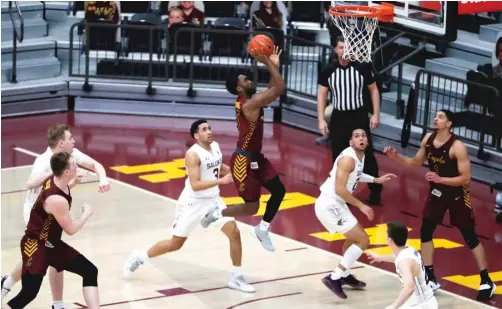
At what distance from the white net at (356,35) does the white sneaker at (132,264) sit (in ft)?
11.6

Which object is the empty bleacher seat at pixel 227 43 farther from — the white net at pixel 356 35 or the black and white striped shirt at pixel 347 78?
the white net at pixel 356 35

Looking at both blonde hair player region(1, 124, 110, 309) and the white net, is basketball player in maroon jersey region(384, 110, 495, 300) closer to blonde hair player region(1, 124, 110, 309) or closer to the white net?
the white net

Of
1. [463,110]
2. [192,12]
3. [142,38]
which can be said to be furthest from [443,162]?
[142,38]

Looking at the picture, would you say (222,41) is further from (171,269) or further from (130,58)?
(171,269)

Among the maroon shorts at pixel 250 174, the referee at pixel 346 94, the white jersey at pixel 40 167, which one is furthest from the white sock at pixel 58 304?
the referee at pixel 346 94

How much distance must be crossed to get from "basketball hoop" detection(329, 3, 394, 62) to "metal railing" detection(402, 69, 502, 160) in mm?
2192

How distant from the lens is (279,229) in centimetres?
1362

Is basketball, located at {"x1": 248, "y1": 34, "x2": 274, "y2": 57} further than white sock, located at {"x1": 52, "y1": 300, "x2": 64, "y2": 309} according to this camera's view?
Yes

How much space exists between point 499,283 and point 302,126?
21.9 feet

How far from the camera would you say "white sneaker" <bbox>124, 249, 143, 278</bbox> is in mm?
11672

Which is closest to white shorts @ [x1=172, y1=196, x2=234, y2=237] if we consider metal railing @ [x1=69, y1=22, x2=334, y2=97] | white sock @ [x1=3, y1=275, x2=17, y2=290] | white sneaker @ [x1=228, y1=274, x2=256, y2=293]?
white sneaker @ [x1=228, y1=274, x2=256, y2=293]

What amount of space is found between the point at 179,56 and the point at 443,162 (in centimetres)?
849

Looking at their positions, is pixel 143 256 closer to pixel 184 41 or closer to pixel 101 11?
pixel 184 41

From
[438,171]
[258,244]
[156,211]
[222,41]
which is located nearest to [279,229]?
[258,244]
